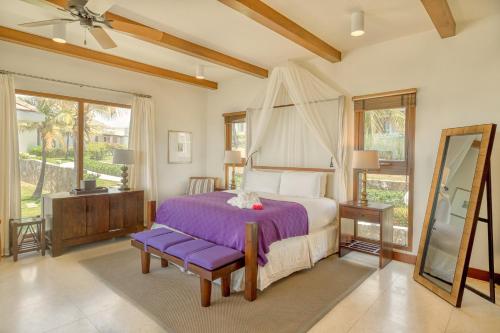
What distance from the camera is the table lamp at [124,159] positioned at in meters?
4.38

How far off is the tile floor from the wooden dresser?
67 cm

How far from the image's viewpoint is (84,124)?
14.7ft

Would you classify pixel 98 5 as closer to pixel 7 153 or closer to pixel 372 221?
pixel 7 153

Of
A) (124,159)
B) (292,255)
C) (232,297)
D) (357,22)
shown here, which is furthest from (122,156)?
(357,22)

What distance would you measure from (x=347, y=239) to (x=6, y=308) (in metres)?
3.71

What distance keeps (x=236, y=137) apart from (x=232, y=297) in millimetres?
3413

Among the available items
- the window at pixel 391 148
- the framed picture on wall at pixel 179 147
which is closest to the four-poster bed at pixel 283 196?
the window at pixel 391 148

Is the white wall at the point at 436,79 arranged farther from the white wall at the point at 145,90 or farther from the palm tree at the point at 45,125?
the palm tree at the point at 45,125

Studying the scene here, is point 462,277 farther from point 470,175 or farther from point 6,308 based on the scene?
point 6,308

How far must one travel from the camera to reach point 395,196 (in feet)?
12.2

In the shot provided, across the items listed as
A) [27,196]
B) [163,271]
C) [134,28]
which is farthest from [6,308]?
[134,28]

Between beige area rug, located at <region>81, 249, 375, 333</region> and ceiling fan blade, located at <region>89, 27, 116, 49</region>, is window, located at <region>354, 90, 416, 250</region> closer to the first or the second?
beige area rug, located at <region>81, 249, 375, 333</region>

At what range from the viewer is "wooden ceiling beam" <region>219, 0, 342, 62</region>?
2578 millimetres

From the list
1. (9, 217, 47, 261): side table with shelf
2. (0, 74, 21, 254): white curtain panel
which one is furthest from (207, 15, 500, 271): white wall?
(9, 217, 47, 261): side table with shelf
